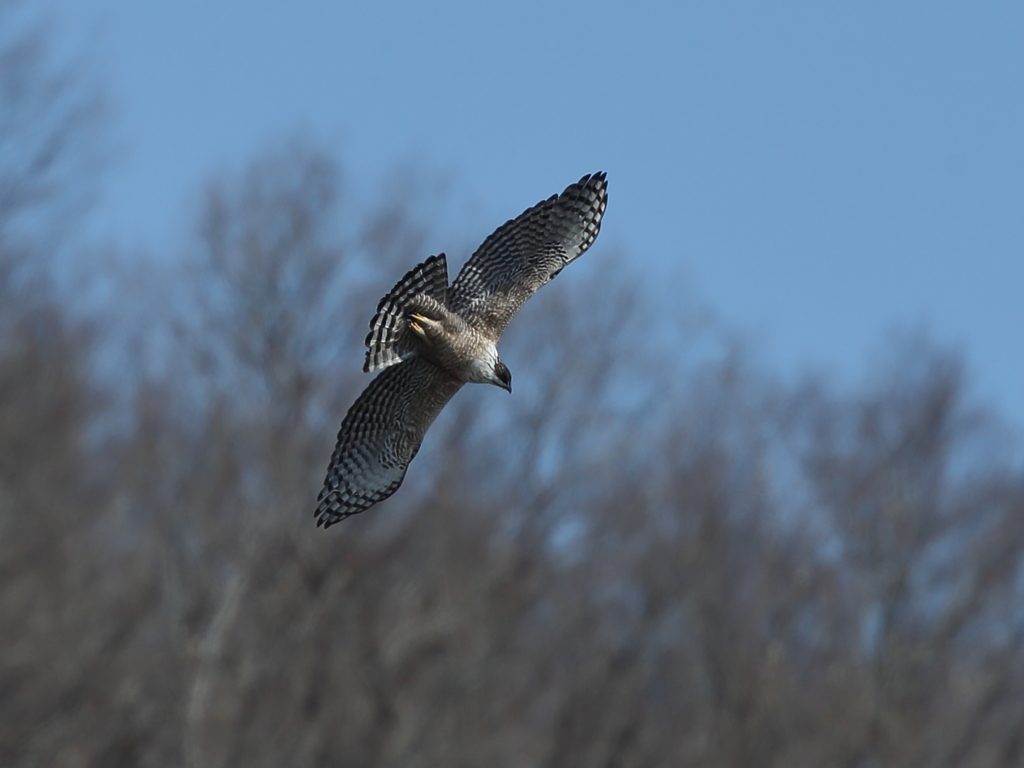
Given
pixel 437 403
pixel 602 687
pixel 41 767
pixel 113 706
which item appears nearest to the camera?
pixel 437 403

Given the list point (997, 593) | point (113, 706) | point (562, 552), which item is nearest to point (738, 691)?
point (562, 552)

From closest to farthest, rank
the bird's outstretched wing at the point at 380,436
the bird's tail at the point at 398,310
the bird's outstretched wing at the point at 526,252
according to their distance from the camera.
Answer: the bird's tail at the point at 398,310, the bird's outstretched wing at the point at 380,436, the bird's outstretched wing at the point at 526,252

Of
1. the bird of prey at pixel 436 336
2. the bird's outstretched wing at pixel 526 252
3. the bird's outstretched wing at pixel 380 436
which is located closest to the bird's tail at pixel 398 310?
the bird of prey at pixel 436 336

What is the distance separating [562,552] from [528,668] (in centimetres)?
308

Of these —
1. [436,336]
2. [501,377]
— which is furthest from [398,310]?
[501,377]

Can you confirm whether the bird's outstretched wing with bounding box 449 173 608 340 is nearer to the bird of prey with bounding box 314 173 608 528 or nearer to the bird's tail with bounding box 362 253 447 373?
the bird of prey with bounding box 314 173 608 528

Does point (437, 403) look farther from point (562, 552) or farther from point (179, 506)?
point (562, 552)

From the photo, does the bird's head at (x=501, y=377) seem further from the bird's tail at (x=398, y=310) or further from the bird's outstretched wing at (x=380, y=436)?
the bird's tail at (x=398, y=310)

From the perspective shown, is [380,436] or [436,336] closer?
[436,336]

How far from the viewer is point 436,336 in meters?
10.5

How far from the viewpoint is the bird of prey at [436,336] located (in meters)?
10.5

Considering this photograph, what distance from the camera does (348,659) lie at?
91.7ft

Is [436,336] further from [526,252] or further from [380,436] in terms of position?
[526,252]

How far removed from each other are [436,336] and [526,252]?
795 mm
